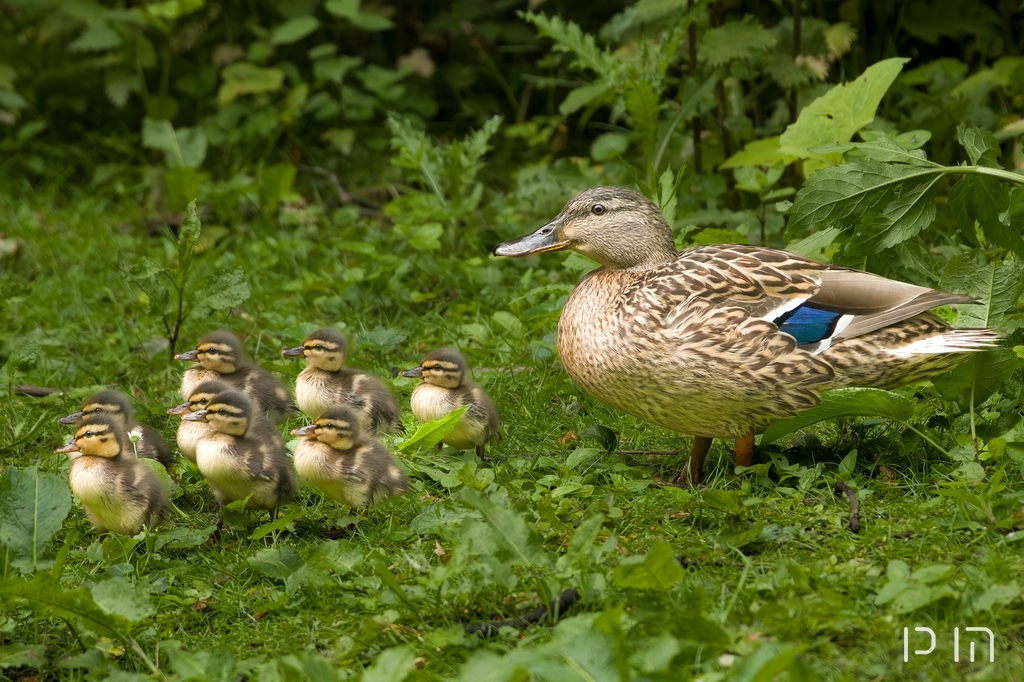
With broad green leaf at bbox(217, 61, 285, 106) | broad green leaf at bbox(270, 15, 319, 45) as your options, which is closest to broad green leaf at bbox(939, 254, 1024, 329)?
broad green leaf at bbox(270, 15, 319, 45)

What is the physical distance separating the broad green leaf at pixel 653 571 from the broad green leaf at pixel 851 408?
1109mm

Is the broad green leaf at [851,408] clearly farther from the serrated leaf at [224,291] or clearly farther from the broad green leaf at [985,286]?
the serrated leaf at [224,291]

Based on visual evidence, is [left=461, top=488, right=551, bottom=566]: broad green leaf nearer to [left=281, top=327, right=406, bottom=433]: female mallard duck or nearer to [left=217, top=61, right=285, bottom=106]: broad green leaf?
[left=281, top=327, right=406, bottom=433]: female mallard duck

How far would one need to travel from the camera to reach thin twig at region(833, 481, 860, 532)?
3957 millimetres

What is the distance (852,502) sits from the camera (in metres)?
4.08

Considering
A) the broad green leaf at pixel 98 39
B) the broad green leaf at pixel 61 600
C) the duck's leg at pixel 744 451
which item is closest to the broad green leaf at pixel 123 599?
the broad green leaf at pixel 61 600

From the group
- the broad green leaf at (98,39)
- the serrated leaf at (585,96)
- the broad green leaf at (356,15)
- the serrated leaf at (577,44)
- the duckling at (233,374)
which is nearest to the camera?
the duckling at (233,374)

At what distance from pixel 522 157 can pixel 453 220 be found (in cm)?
189

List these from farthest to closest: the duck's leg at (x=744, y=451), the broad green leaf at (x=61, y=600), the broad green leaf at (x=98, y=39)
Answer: the broad green leaf at (x=98, y=39), the duck's leg at (x=744, y=451), the broad green leaf at (x=61, y=600)

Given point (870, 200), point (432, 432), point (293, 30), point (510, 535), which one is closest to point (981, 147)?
point (870, 200)

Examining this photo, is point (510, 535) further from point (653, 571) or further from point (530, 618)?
point (653, 571)

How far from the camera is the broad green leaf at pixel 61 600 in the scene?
3414 millimetres

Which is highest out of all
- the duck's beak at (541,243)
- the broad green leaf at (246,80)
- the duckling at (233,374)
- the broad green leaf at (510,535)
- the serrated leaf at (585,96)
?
the duck's beak at (541,243)

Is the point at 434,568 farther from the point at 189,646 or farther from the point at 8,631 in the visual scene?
the point at 8,631
